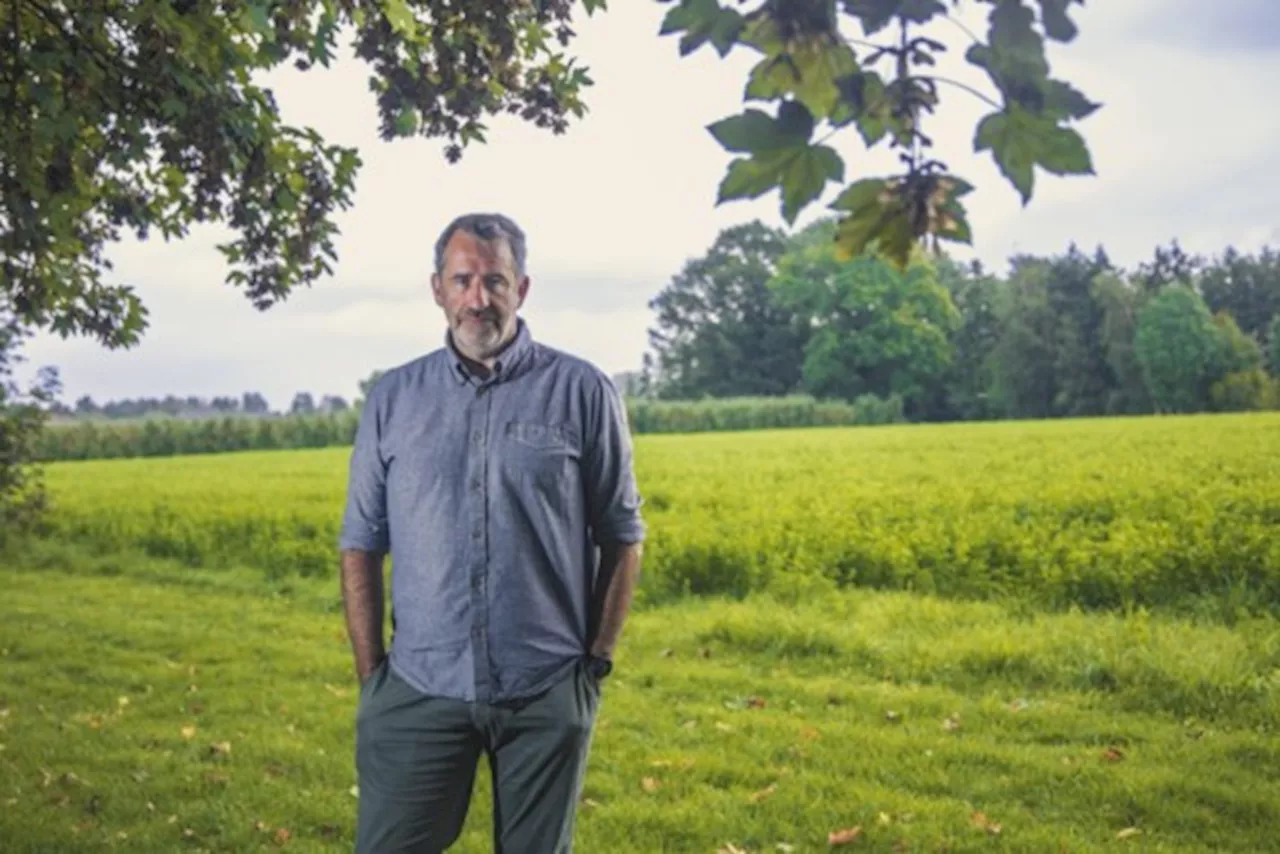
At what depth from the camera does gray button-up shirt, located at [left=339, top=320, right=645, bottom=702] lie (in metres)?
2.92

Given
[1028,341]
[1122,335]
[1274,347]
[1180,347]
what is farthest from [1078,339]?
[1274,347]

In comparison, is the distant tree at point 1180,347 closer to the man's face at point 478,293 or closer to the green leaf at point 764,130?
the man's face at point 478,293

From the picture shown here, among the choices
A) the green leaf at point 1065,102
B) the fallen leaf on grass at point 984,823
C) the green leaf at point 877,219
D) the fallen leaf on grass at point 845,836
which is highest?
the green leaf at point 1065,102

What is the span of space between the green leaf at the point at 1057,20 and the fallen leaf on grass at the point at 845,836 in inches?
165

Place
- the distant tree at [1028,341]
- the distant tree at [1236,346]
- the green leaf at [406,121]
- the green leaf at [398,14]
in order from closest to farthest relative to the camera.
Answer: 1. the green leaf at [398,14]
2. the green leaf at [406,121]
3. the distant tree at [1236,346]
4. the distant tree at [1028,341]

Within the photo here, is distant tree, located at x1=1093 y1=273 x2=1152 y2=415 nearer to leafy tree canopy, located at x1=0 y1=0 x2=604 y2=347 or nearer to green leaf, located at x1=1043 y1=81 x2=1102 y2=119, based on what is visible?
leafy tree canopy, located at x1=0 y1=0 x2=604 y2=347

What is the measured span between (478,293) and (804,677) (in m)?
5.61

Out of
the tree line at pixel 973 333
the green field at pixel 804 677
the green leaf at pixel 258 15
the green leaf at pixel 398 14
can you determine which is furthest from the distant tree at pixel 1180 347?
the green leaf at pixel 258 15

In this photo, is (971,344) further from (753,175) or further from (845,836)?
(753,175)

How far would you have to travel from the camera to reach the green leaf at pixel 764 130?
4.91 ft

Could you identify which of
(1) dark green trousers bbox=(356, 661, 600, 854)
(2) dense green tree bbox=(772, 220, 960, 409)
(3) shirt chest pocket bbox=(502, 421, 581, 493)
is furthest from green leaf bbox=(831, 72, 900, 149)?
(2) dense green tree bbox=(772, 220, 960, 409)

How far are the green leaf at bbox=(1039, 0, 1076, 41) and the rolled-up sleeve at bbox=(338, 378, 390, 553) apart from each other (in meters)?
2.03

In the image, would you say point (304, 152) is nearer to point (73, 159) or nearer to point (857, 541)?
point (73, 159)

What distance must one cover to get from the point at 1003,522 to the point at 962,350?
34784 mm
